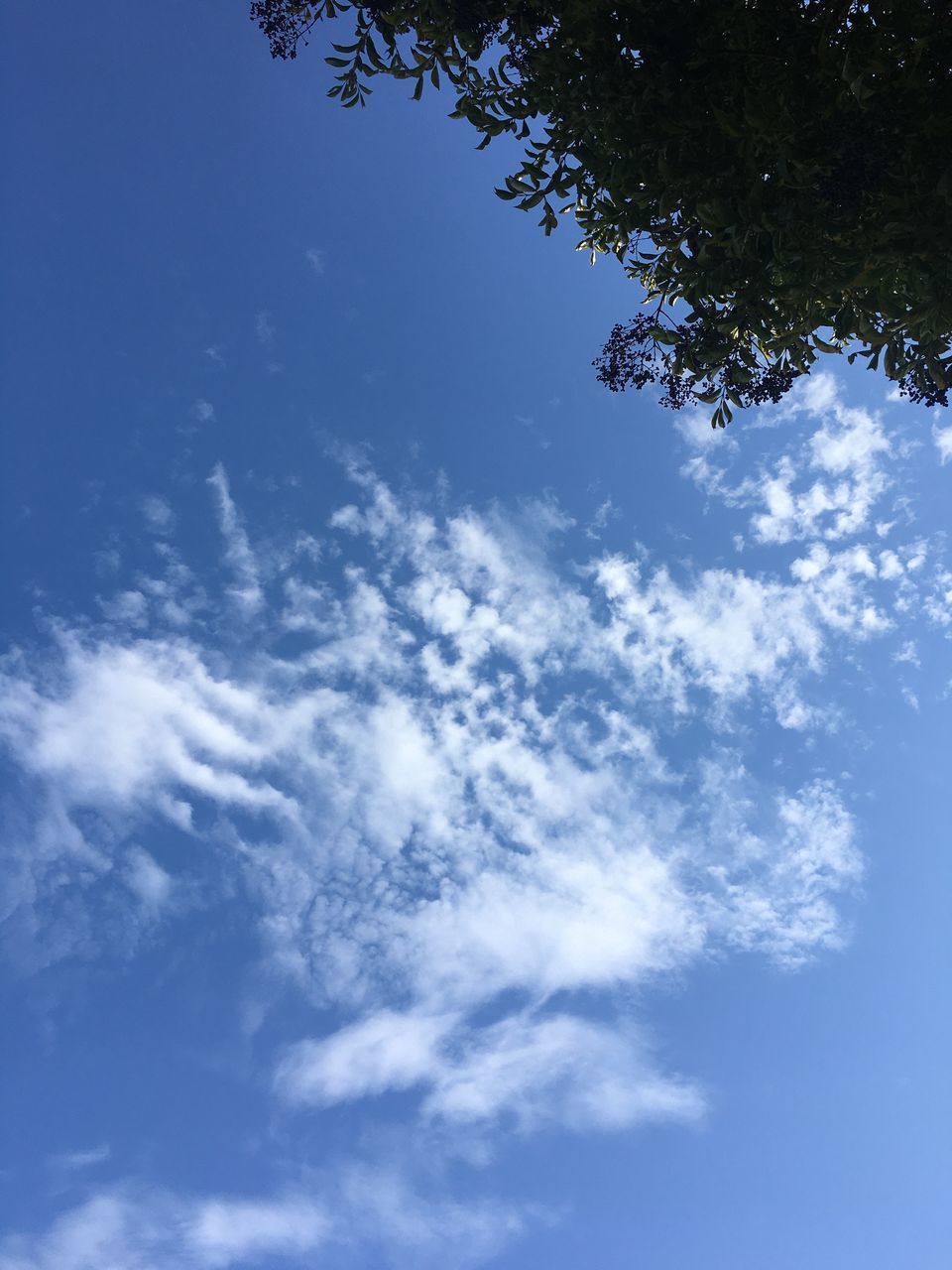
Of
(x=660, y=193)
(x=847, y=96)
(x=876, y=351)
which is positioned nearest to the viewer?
(x=847, y=96)

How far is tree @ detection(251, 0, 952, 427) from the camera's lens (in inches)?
285

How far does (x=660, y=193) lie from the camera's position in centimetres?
855

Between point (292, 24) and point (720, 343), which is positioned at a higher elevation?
point (292, 24)

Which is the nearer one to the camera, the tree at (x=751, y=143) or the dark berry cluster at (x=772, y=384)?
the tree at (x=751, y=143)

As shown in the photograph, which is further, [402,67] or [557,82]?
[402,67]

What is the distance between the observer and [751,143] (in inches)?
299

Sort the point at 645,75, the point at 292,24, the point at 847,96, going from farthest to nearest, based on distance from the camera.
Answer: the point at 292,24, the point at 645,75, the point at 847,96

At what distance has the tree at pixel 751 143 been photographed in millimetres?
7246

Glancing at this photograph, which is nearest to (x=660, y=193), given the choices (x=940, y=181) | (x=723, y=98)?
(x=723, y=98)

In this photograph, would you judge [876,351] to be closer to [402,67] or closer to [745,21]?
[745,21]

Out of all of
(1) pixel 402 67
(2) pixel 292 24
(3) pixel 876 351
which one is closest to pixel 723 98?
(3) pixel 876 351

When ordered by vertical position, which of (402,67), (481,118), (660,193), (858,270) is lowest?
(858,270)

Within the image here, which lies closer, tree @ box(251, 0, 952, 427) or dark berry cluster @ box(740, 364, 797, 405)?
tree @ box(251, 0, 952, 427)

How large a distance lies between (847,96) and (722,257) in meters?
1.80
